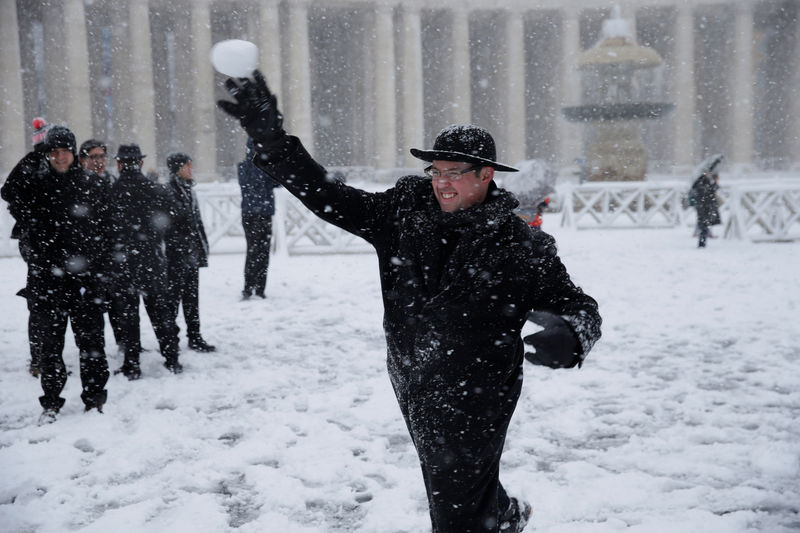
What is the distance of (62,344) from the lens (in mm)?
4602

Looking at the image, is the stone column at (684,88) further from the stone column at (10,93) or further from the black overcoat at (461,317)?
the black overcoat at (461,317)

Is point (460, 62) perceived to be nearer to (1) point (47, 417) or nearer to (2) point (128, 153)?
(2) point (128, 153)

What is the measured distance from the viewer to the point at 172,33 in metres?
38.9

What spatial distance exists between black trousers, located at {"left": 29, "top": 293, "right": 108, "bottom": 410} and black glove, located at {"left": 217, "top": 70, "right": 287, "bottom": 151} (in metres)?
2.69

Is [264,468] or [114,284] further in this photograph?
[114,284]

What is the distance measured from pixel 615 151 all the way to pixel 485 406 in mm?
19863

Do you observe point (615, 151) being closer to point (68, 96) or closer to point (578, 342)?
point (578, 342)

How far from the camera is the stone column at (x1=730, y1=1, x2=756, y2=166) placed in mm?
36531

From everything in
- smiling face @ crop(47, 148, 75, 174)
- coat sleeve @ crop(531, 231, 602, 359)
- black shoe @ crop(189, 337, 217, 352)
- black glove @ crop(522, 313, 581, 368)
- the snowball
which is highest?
the snowball

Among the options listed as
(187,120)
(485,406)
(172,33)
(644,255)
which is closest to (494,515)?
(485,406)

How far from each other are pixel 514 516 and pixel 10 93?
31.7m

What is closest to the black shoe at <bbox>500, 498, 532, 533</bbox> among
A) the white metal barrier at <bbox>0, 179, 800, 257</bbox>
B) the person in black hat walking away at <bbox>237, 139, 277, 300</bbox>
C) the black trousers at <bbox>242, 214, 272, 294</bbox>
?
the person in black hat walking away at <bbox>237, 139, 277, 300</bbox>

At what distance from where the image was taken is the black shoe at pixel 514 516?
8.80 ft

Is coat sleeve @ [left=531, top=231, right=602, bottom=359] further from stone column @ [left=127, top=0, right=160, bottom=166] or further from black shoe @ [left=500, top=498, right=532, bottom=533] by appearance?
stone column @ [left=127, top=0, right=160, bottom=166]
